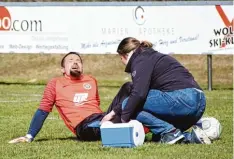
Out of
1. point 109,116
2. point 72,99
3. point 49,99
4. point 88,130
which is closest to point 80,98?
point 72,99

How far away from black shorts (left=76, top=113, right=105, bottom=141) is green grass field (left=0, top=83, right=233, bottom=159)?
0.12 m

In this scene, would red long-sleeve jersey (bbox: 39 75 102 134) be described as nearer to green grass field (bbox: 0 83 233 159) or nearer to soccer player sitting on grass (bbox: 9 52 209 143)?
soccer player sitting on grass (bbox: 9 52 209 143)

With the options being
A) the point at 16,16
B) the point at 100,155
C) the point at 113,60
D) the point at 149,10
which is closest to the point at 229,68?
the point at 113,60

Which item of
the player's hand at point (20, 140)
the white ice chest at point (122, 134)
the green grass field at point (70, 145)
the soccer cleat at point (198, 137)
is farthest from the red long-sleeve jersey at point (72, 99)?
the soccer cleat at point (198, 137)

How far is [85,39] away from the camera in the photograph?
1923 centimetres

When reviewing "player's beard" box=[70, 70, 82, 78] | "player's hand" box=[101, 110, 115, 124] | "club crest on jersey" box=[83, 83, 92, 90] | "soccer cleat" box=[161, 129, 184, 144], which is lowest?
→ "soccer cleat" box=[161, 129, 184, 144]

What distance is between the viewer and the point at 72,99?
31.2ft

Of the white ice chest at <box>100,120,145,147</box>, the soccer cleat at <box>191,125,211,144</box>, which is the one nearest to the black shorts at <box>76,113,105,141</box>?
the white ice chest at <box>100,120,145,147</box>

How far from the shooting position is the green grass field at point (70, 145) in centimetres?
A: 782

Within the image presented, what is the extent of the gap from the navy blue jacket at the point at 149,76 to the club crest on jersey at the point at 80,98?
105cm

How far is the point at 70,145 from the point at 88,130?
1.34 feet

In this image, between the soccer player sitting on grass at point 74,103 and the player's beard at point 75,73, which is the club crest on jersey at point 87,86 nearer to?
the soccer player sitting on grass at point 74,103

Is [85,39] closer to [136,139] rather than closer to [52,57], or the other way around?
[52,57]

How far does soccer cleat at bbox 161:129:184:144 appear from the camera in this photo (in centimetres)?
859
